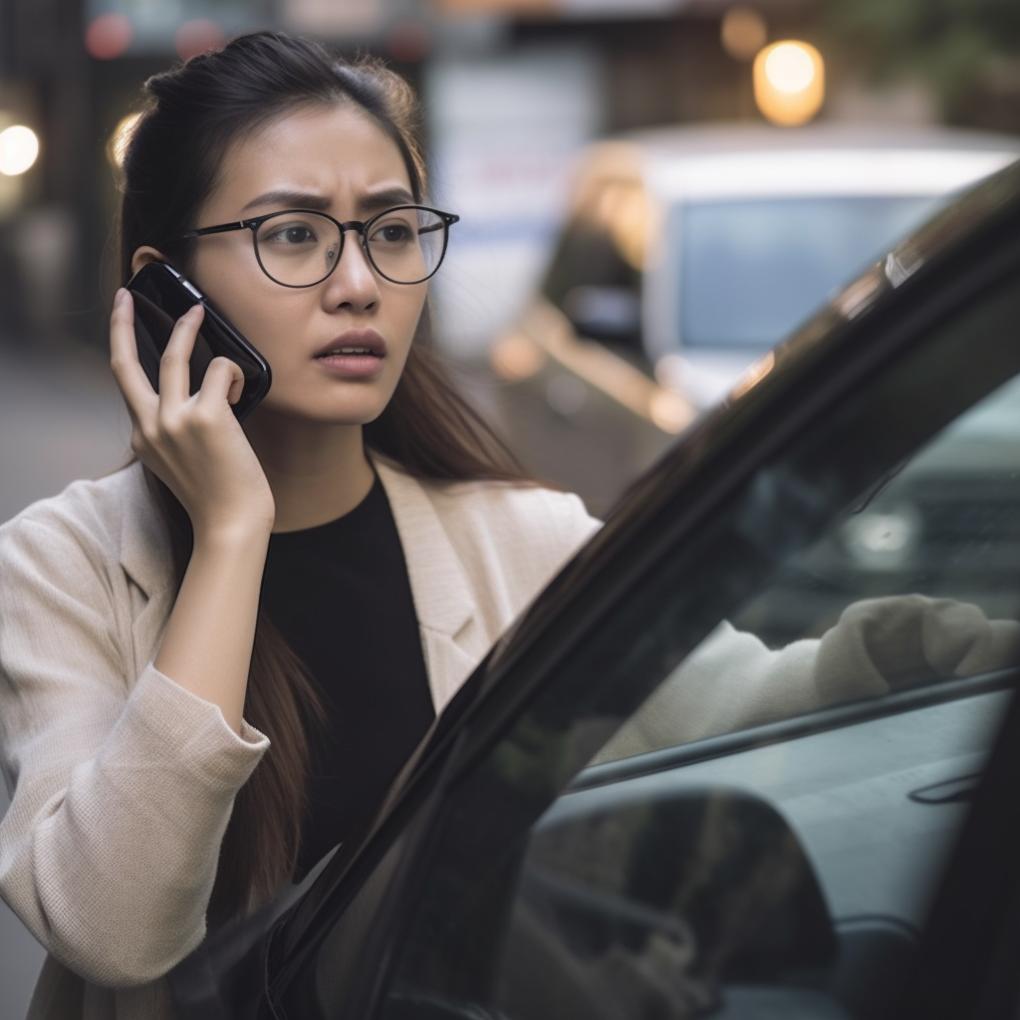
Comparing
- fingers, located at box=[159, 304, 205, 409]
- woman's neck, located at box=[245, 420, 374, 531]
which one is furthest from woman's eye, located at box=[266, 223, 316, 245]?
woman's neck, located at box=[245, 420, 374, 531]

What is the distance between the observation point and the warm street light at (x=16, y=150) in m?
20.5

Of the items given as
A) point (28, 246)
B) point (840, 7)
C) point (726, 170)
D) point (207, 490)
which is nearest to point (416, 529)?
point (207, 490)

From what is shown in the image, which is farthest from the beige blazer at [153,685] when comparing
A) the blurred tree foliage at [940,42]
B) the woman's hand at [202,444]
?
the blurred tree foliage at [940,42]

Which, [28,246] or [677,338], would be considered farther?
[28,246]

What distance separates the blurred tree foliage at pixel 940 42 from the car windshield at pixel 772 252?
6.85m

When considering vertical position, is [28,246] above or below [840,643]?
below

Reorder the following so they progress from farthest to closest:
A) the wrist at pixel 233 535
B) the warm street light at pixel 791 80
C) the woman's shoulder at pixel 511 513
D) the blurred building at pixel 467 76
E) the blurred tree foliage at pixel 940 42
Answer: the blurred building at pixel 467 76 → the warm street light at pixel 791 80 → the blurred tree foliage at pixel 940 42 → the woman's shoulder at pixel 511 513 → the wrist at pixel 233 535

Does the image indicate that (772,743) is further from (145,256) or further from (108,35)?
(108,35)

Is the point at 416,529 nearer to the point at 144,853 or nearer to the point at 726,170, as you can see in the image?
the point at 144,853

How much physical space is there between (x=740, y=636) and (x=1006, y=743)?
0.21 meters

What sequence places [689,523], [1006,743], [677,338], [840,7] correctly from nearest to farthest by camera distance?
[1006,743], [689,523], [677,338], [840,7]

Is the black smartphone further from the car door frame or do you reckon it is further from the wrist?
the car door frame

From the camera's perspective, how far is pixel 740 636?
4.33ft

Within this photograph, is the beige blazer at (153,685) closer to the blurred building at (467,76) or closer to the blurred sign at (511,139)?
the blurred sign at (511,139)
